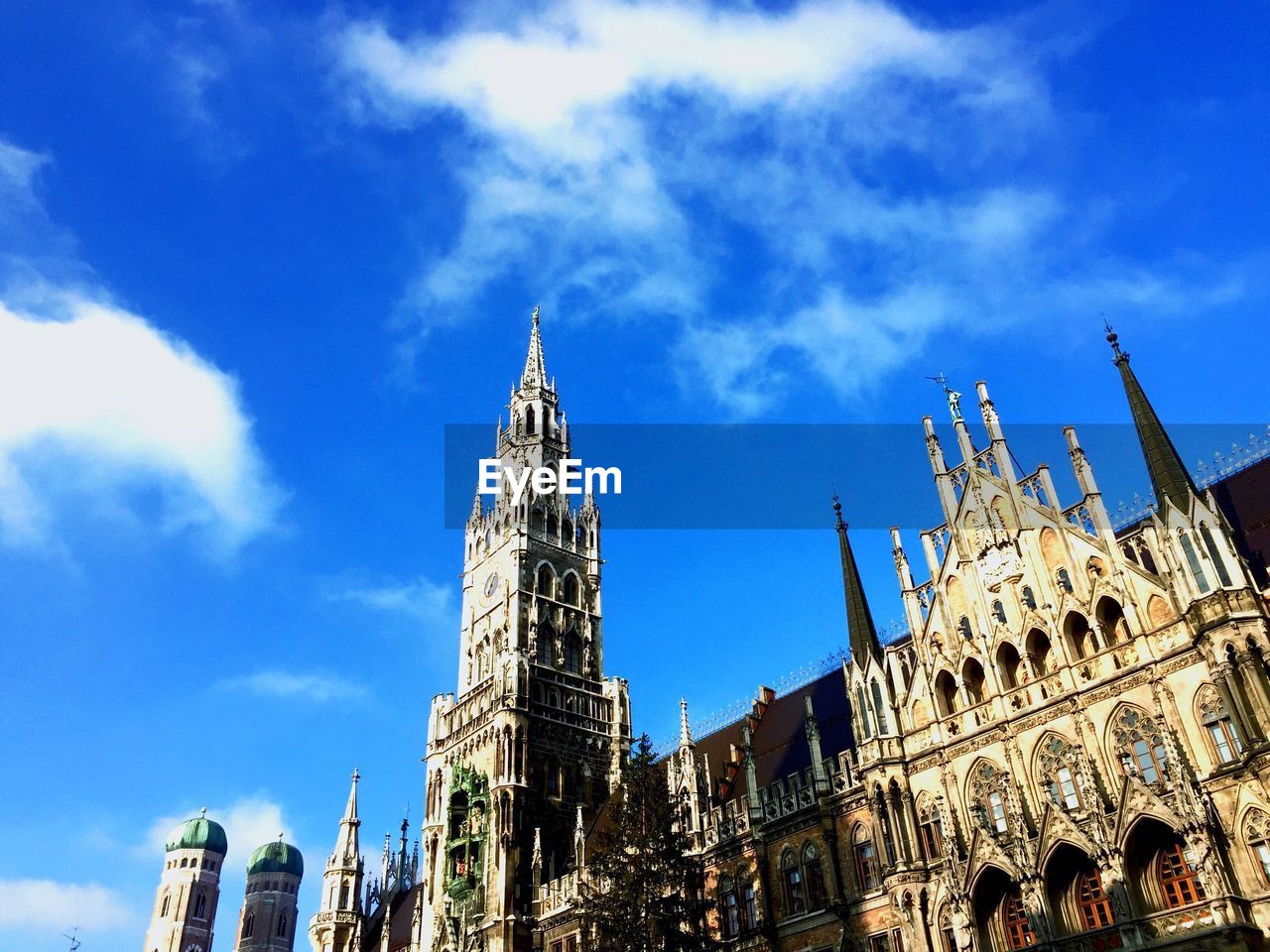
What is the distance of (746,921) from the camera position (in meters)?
40.4

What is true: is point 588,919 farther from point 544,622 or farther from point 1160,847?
point 544,622

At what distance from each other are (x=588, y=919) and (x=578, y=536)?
3195cm

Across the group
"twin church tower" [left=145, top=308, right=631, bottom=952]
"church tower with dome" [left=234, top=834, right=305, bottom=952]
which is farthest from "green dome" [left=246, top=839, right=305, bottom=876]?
"twin church tower" [left=145, top=308, right=631, bottom=952]

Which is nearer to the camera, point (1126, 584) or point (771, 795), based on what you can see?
point (1126, 584)

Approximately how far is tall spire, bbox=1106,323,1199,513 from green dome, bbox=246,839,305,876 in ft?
547

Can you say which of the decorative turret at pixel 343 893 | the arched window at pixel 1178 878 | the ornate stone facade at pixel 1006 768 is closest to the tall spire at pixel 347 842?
Answer: the decorative turret at pixel 343 893

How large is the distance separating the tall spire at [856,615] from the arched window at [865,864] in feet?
21.2

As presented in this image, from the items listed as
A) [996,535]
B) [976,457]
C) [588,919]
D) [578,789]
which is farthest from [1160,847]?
[578,789]

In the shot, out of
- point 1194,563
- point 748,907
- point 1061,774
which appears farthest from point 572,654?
point 1194,563

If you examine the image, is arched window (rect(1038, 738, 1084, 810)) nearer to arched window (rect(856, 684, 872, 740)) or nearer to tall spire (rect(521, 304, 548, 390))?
arched window (rect(856, 684, 872, 740))

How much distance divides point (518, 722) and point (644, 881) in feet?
62.3

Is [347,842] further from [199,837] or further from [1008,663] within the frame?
[199,837]

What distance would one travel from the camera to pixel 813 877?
127 ft

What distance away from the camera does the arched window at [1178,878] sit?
2866 centimetres
